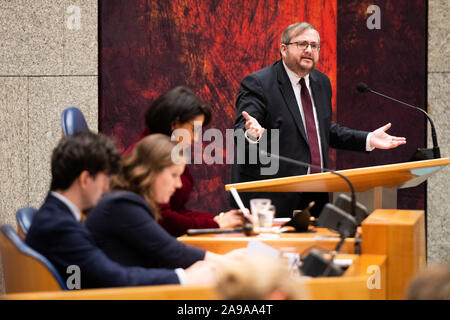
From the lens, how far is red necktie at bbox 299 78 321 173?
12.4 ft

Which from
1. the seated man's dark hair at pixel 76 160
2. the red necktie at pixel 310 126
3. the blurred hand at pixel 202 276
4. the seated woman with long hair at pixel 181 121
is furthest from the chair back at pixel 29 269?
the red necktie at pixel 310 126

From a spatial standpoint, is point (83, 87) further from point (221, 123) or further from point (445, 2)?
point (445, 2)

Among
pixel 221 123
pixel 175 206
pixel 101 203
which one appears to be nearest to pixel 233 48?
pixel 221 123

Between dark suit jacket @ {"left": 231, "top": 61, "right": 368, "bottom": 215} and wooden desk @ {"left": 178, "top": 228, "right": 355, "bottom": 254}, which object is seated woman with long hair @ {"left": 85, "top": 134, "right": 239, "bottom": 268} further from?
dark suit jacket @ {"left": 231, "top": 61, "right": 368, "bottom": 215}

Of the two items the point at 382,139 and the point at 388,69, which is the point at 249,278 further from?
the point at 388,69

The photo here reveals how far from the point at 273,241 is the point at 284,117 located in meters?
1.37

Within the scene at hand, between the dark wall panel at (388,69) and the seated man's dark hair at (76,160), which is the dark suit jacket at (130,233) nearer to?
the seated man's dark hair at (76,160)

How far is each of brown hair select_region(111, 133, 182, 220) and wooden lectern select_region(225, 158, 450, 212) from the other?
0.84 m

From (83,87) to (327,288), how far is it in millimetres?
3929

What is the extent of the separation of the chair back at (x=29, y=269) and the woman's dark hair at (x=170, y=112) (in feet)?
3.52

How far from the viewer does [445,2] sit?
16.4ft

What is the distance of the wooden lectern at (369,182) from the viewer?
2.85 metres

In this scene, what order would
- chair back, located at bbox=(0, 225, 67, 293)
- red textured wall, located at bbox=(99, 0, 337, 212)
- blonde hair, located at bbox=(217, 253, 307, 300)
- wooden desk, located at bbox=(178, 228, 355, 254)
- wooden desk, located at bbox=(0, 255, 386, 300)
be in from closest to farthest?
blonde hair, located at bbox=(217, 253, 307, 300), wooden desk, located at bbox=(0, 255, 386, 300), chair back, located at bbox=(0, 225, 67, 293), wooden desk, located at bbox=(178, 228, 355, 254), red textured wall, located at bbox=(99, 0, 337, 212)

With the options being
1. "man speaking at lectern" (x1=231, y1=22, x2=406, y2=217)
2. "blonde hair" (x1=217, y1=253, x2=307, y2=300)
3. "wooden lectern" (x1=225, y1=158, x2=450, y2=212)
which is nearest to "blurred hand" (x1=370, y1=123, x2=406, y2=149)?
"man speaking at lectern" (x1=231, y1=22, x2=406, y2=217)
